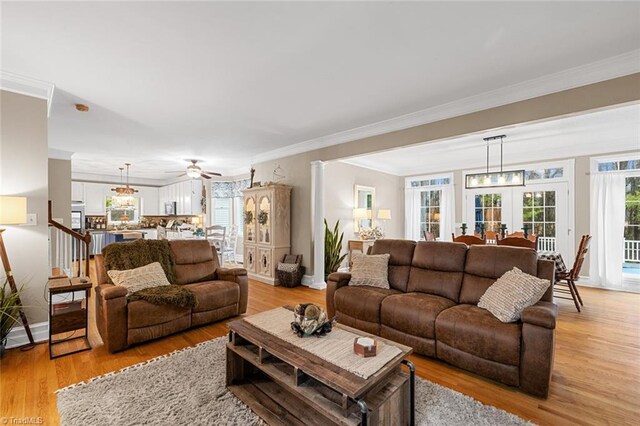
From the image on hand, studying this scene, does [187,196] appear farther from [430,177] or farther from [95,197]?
[430,177]

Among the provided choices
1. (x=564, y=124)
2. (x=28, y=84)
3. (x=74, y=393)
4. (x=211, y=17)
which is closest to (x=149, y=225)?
(x=28, y=84)

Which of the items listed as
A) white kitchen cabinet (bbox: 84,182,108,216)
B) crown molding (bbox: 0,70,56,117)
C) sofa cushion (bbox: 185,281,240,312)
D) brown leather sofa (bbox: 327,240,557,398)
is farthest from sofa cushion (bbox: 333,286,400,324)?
white kitchen cabinet (bbox: 84,182,108,216)

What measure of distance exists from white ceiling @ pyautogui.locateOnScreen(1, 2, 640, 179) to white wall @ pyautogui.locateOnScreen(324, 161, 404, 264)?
7.63 ft

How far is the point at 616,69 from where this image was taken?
251 centimetres

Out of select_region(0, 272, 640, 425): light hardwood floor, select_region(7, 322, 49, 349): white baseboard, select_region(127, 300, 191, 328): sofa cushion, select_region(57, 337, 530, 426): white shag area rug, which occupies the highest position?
select_region(127, 300, 191, 328): sofa cushion

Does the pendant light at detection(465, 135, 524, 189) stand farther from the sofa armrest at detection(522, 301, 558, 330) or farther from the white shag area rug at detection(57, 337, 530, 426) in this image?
the white shag area rug at detection(57, 337, 530, 426)

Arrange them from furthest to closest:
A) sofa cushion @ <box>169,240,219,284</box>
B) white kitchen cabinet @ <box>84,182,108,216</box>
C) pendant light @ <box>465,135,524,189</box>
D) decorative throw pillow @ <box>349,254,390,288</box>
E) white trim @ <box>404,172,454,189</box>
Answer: white kitchen cabinet @ <box>84,182,108,216</box> < white trim @ <box>404,172,454,189</box> < pendant light @ <box>465,135,524,189</box> < sofa cushion @ <box>169,240,219,284</box> < decorative throw pillow @ <box>349,254,390,288</box>

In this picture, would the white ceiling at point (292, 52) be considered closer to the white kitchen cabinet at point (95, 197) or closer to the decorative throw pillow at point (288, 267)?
the decorative throw pillow at point (288, 267)

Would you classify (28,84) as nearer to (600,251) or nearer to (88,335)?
(88,335)

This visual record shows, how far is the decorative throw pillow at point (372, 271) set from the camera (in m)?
3.40

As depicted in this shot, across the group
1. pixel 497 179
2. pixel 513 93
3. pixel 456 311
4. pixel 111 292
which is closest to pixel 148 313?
pixel 111 292

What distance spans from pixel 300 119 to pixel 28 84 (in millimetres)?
2874

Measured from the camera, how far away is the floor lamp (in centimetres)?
254

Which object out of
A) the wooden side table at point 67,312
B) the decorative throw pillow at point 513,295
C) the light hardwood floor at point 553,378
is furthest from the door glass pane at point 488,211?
the wooden side table at point 67,312
